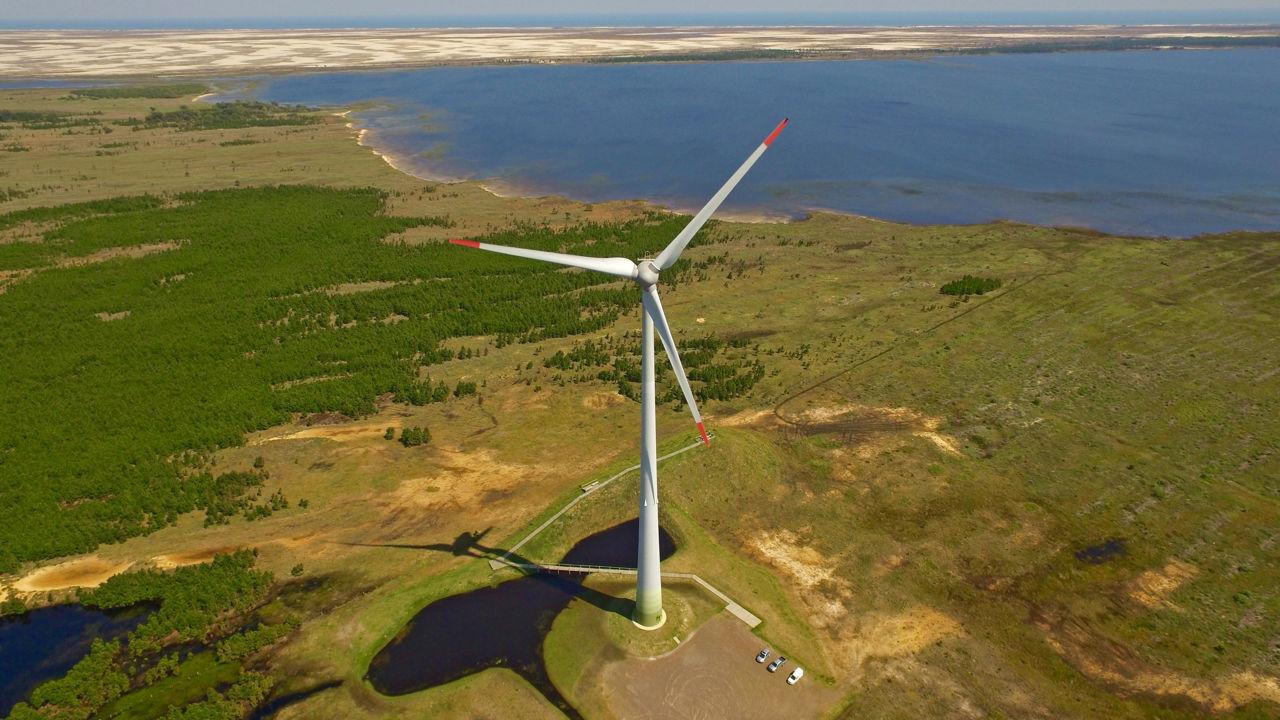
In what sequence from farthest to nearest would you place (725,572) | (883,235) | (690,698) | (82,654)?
(883,235) → (725,572) → (82,654) → (690,698)

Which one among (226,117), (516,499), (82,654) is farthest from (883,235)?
(226,117)

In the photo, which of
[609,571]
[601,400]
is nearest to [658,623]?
[609,571]

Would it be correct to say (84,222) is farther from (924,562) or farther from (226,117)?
(924,562)

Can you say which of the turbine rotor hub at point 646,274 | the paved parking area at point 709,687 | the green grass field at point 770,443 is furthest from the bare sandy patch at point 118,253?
the turbine rotor hub at point 646,274

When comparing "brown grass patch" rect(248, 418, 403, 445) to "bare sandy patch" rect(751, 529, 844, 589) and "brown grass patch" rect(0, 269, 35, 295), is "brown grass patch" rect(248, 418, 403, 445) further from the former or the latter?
"brown grass patch" rect(0, 269, 35, 295)

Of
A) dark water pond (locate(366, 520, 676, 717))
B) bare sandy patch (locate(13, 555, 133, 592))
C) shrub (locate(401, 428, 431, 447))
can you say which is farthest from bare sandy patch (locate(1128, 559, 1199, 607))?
bare sandy patch (locate(13, 555, 133, 592))

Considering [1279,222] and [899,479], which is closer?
[899,479]

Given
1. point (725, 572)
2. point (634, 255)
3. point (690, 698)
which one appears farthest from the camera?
point (634, 255)
